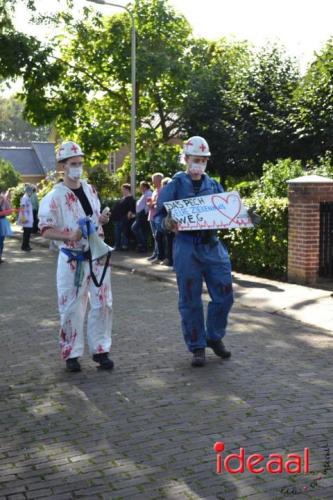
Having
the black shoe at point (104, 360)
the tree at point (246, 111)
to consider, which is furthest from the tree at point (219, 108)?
the black shoe at point (104, 360)

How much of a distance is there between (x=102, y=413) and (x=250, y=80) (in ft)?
70.0

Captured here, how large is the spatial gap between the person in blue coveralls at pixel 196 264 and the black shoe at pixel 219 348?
83mm

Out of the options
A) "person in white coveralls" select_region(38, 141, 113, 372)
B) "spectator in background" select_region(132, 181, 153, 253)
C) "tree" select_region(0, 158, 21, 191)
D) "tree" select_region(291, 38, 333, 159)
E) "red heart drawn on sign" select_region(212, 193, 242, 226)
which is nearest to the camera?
"person in white coveralls" select_region(38, 141, 113, 372)

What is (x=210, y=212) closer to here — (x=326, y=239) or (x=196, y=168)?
(x=196, y=168)

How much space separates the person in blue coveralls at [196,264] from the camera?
684cm

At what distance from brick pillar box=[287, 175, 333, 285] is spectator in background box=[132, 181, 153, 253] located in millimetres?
5967

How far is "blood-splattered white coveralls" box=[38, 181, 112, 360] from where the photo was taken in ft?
21.8

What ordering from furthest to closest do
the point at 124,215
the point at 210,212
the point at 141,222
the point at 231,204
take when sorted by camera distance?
the point at 124,215, the point at 141,222, the point at 231,204, the point at 210,212

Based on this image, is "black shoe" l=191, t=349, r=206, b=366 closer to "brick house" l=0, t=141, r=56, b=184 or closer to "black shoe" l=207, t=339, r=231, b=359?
"black shoe" l=207, t=339, r=231, b=359

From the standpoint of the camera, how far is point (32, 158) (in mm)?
79188

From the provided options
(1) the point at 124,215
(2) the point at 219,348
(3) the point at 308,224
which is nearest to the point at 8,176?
(1) the point at 124,215

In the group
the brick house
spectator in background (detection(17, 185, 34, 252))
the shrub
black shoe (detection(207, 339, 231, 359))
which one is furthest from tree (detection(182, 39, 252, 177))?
the brick house

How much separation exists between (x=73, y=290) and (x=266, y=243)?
689 centimetres

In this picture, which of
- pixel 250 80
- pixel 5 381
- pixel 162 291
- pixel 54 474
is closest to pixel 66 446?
pixel 54 474
